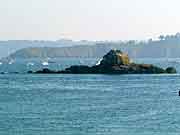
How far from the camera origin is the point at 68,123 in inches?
1496

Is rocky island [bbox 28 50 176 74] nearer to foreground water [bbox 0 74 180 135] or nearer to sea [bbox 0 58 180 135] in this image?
foreground water [bbox 0 74 180 135]

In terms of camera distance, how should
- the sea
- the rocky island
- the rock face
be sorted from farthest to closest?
the rocky island → the rock face → the sea

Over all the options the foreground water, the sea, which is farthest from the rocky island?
the sea

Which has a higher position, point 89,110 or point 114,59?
point 114,59

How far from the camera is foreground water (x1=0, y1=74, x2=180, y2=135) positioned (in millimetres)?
36031

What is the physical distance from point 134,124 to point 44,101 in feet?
48.0

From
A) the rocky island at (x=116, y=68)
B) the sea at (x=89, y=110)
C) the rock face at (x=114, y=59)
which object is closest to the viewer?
the sea at (x=89, y=110)

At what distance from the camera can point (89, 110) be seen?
4466cm

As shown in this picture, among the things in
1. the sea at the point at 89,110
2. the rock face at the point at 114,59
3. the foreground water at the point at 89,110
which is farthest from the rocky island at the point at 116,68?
the sea at the point at 89,110

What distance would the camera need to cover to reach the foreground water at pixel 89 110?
3603cm

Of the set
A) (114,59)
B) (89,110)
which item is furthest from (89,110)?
(114,59)

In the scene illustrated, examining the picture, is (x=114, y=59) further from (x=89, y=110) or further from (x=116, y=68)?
(x=89, y=110)

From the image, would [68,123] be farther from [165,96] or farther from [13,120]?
[165,96]

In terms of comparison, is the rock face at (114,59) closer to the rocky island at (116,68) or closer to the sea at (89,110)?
the rocky island at (116,68)
